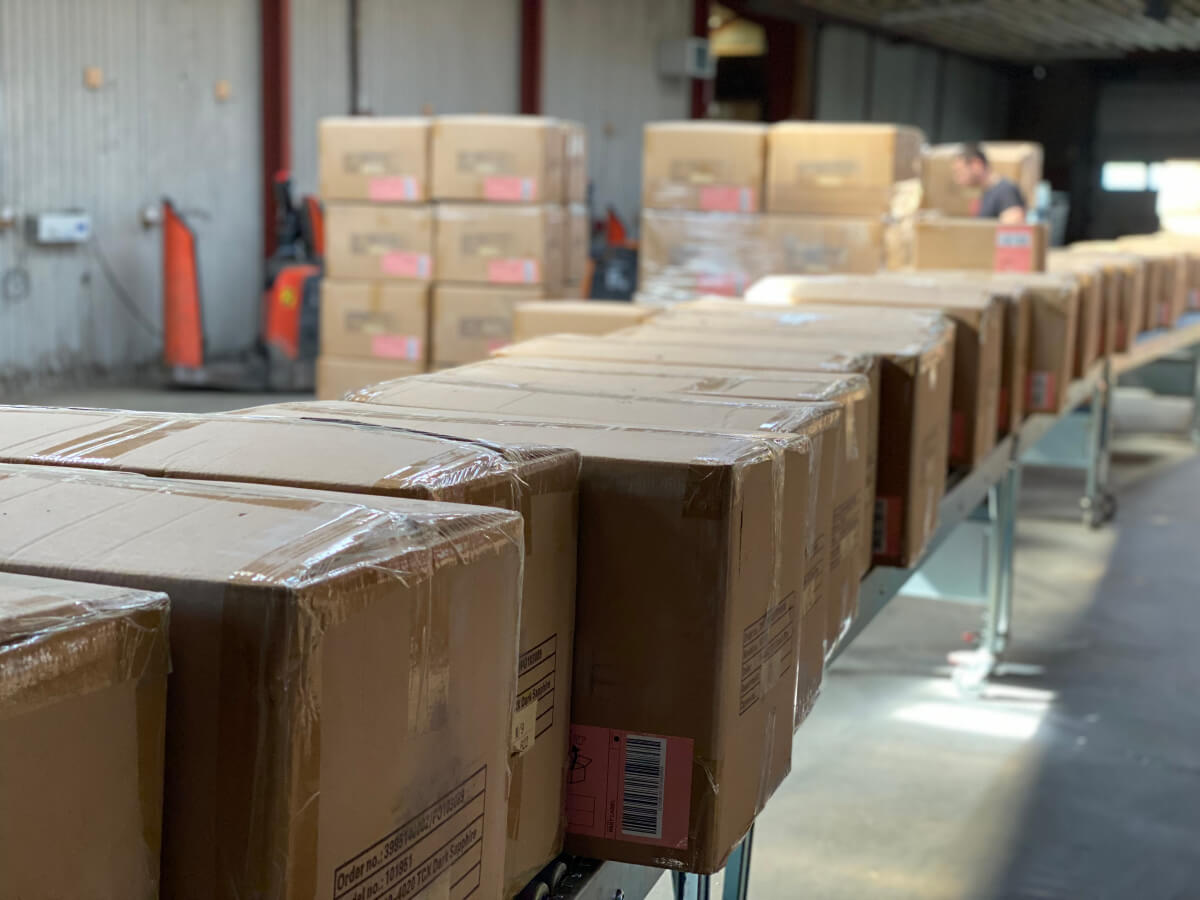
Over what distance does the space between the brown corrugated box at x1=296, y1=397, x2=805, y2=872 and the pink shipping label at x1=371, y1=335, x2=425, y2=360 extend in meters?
4.69

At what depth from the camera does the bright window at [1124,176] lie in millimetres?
22984

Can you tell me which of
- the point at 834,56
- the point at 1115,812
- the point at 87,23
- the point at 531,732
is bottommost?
the point at 1115,812

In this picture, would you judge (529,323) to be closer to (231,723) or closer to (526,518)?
(526,518)

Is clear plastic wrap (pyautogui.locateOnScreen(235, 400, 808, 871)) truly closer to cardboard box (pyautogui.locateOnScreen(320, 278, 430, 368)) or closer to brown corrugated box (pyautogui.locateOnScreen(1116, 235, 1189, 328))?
cardboard box (pyautogui.locateOnScreen(320, 278, 430, 368))

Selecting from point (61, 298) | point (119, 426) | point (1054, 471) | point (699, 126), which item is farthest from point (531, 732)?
point (61, 298)

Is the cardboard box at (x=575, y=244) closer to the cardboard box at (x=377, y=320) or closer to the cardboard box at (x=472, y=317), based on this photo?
the cardboard box at (x=472, y=317)

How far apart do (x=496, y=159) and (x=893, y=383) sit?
151 inches

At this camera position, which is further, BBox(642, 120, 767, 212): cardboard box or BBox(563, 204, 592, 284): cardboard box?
BBox(563, 204, 592, 284): cardboard box

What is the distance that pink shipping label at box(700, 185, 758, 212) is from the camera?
5.82 meters

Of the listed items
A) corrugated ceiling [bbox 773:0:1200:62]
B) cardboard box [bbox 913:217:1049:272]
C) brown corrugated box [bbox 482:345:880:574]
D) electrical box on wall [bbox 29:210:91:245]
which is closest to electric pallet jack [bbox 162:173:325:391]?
electrical box on wall [bbox 29:210:91:245]

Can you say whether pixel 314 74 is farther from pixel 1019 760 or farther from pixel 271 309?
pixel 1019 760

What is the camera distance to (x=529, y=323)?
421cm

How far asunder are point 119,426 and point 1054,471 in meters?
7.46

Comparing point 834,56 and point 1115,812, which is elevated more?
point 834,56
